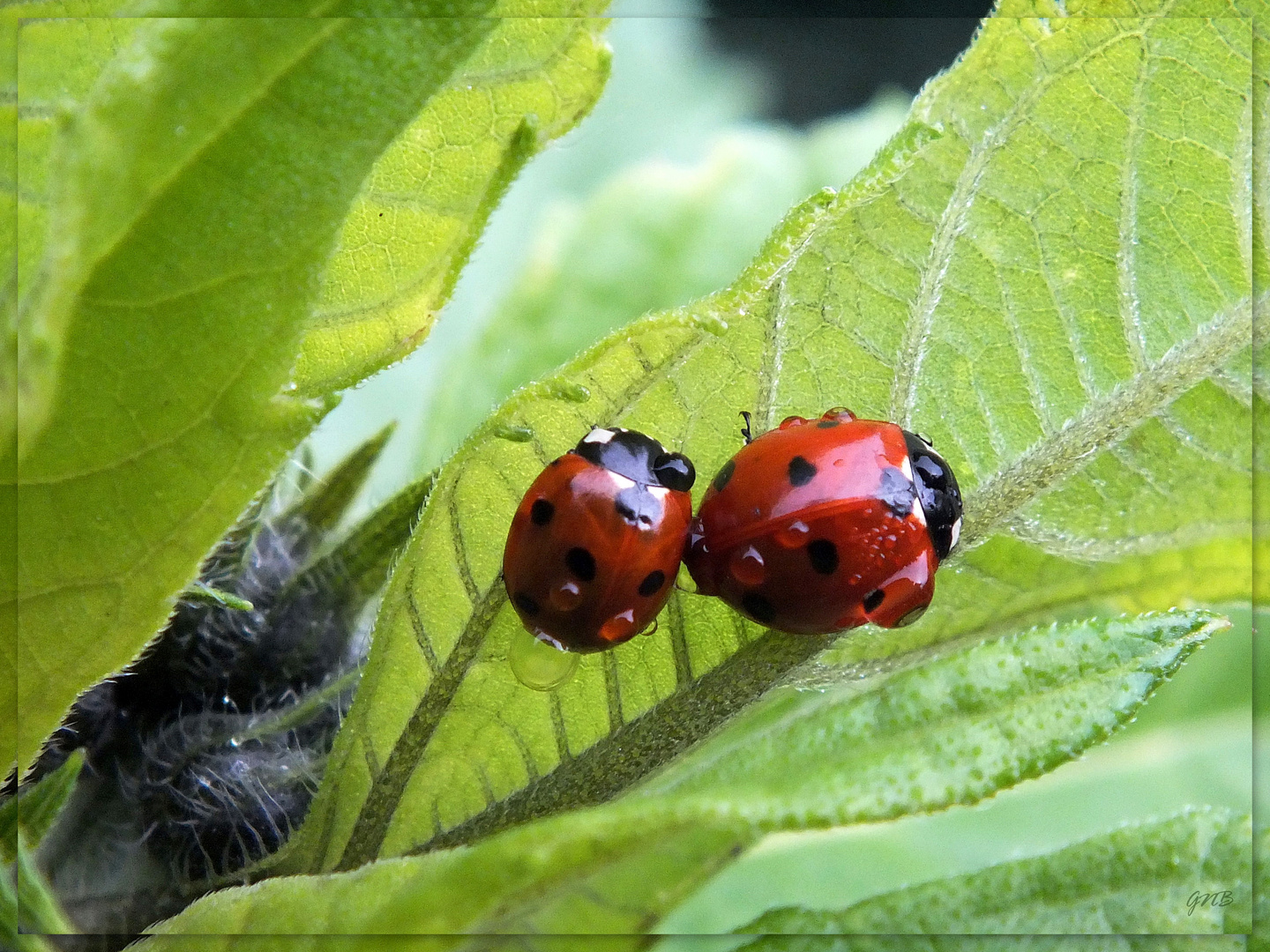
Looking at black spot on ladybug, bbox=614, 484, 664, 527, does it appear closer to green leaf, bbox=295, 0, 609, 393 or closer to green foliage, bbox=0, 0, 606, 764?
green leaf, bbox=295, 0, 609, 393

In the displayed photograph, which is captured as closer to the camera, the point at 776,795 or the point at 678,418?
the point at 776,795

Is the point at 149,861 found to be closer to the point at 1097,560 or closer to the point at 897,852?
the point at 1097,560

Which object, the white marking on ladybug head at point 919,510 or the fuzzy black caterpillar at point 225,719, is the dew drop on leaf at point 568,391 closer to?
the fuzzy black caterpillar at point 225,719

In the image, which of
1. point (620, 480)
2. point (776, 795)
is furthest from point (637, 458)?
point (776, 795)

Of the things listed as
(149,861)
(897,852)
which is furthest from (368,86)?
(897,852)

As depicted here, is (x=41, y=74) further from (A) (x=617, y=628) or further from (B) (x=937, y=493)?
(B) (x=937, y=493)

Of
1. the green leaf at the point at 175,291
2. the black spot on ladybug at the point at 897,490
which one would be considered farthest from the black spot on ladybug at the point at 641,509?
the green leaf at the point at 175,291

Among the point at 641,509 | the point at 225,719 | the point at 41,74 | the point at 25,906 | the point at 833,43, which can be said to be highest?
the point at 41,74
